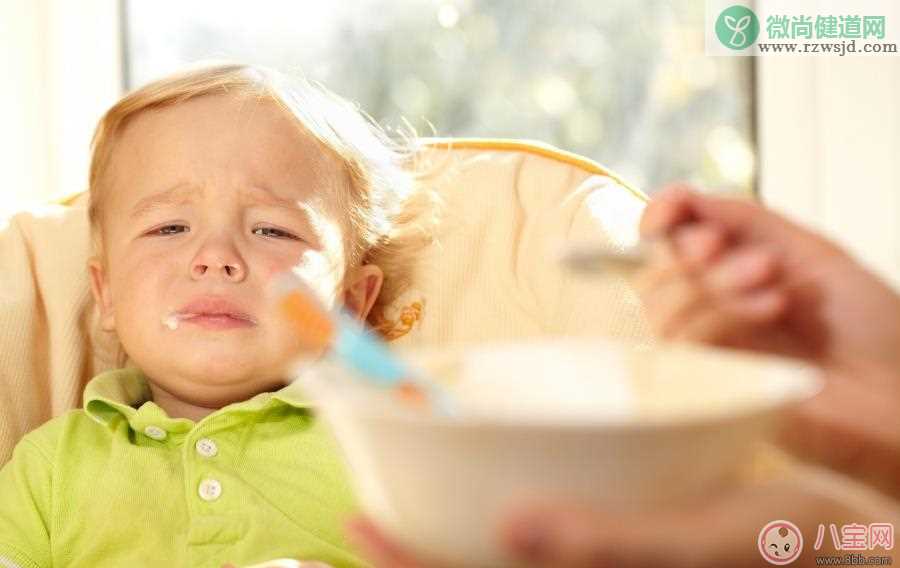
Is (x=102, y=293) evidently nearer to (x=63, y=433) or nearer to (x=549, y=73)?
(x=63, y=433)

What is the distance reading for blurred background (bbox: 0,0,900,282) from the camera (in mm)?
1855

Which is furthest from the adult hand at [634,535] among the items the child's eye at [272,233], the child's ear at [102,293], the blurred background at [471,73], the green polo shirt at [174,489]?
the blurred background at [471,73]

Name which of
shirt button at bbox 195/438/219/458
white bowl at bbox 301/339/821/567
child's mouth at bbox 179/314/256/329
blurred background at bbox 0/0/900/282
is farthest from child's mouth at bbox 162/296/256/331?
blurred background at bbox 0/0/900/282

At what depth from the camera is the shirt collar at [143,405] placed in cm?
113

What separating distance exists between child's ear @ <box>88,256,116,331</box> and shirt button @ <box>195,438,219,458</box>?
192 mm

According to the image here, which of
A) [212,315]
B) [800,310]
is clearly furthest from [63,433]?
[800,310]

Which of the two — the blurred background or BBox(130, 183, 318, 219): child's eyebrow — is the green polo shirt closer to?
BBox(130, 183, 318, 219): child's eyebrow

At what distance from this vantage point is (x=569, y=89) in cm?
193

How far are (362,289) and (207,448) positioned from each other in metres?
0.27

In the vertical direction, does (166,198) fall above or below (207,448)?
above

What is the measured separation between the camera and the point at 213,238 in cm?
113

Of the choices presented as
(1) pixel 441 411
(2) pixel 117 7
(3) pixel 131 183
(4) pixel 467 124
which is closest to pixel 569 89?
(4) pixel 467 124

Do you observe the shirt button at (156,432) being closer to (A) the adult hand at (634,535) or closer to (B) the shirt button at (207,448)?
(B) the shirt button at (207,448)

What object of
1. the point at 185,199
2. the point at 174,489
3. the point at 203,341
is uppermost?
the point at 185,199
